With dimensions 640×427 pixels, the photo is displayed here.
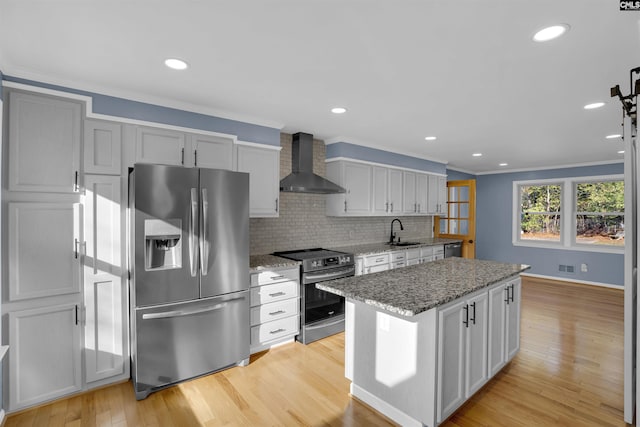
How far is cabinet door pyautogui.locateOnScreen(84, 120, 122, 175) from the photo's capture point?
251 cm

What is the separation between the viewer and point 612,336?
3.72m

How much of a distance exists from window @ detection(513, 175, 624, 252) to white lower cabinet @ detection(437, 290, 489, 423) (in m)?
5.68

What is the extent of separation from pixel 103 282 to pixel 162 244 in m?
0.56

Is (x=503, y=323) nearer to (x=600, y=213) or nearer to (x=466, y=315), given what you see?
(x=466, y=315)

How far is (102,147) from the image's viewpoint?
2570 millimetres

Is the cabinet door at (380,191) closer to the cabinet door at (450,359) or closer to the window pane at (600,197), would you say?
the cabinet door at (450,359)

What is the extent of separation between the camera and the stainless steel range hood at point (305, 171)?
12.8 ft

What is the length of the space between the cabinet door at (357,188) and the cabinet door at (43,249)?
310cm

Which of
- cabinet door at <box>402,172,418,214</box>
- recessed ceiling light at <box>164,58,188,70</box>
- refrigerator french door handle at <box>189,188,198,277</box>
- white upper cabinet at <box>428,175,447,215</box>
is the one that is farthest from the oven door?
white upper cabinet at <box>428,175,447,215</box>

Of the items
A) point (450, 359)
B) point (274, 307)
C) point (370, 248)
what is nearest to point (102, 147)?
point (274, 307)

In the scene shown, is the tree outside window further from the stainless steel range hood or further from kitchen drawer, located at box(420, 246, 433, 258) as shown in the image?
the stainless steel range hood

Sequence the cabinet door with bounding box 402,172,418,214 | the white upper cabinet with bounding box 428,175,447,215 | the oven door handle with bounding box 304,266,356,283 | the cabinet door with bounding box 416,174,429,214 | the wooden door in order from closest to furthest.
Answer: the oven door handle with bounding box 304,266,356,283 → the cabinet door with bounding box 402,172,418,214 → the cabinet door with bounding box 416,174,429,214 → the white upper cabinet with bounding box 428,175,447,215 → the wooden door

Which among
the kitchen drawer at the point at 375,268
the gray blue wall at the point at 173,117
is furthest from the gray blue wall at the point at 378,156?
the kitchen drawer at the point at 375,268

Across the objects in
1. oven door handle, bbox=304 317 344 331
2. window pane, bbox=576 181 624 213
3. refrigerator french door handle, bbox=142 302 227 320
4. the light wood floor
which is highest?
window pane, bbox=576 181 624 213
